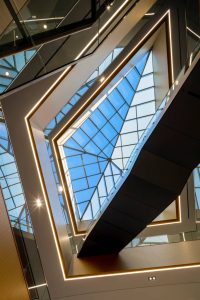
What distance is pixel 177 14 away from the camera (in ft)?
44.7

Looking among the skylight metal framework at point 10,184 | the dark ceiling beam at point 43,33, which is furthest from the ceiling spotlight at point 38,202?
the dark ceiling beam at point 43,33

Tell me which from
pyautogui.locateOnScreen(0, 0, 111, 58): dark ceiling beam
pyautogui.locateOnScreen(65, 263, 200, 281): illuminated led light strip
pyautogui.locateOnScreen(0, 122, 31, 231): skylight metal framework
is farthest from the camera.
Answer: pyautogui.locateOnScreen(65, 263, 200, 281): illuminated led light strip

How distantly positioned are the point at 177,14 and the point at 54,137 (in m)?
6.94

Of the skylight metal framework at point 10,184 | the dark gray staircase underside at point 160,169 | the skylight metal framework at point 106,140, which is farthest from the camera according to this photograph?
the skylight metal framework at point 106,140

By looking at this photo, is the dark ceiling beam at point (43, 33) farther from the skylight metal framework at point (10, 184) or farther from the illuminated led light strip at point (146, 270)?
the illuminated led light strip at point (146, 270)

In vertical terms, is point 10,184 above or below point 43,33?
A: below

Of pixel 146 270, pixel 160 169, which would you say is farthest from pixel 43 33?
pixel 146 270

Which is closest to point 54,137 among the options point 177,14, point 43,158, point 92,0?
point 43,158

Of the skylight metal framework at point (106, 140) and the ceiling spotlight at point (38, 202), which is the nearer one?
the ceiling spotlight at point (38, 202)

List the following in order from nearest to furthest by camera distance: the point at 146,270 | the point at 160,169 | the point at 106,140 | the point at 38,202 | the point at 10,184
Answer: the point at 10,184
the point at 160,169
the point at 38,202
the point at 146,270
the point at 106,140

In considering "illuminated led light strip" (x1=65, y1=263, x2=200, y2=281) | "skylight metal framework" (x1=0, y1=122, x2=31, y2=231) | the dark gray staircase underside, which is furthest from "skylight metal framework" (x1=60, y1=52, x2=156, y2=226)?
"skylight metal framework" (x1=0, y1=122, x2=31, y2=231)

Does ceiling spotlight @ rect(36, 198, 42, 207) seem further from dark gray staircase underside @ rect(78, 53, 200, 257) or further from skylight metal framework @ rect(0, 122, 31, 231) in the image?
skylight metal framework @ rect(0, 122, 31, 231)

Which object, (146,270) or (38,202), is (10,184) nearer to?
(38,202)

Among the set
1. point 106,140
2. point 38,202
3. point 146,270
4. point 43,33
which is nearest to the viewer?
point 43,33
